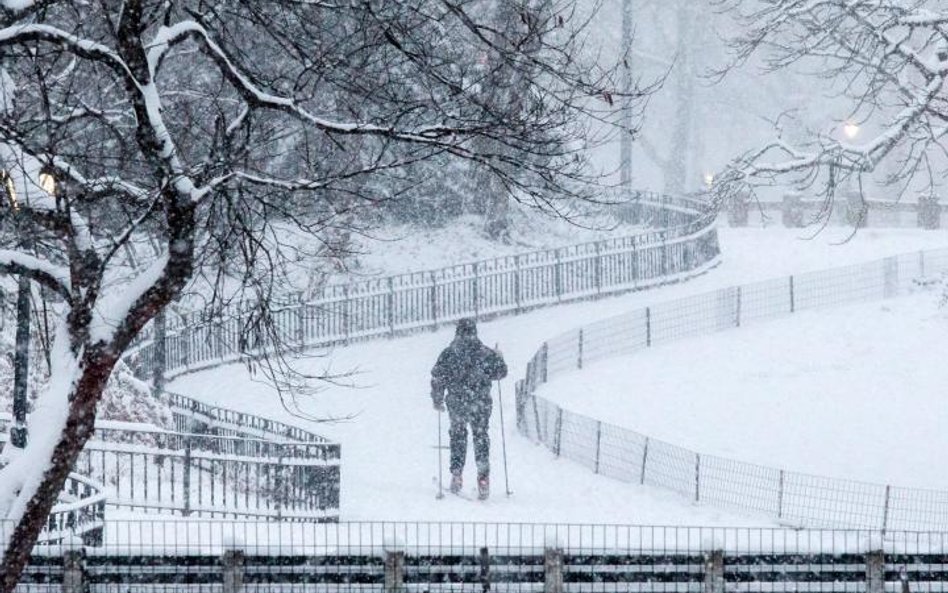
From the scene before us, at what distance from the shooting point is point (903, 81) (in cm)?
2061

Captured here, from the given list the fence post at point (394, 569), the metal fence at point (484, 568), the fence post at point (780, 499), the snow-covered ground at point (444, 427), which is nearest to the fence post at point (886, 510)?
the fence post at point (780, 499)

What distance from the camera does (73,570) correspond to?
12.2 m

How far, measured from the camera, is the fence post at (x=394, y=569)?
40.8 feet

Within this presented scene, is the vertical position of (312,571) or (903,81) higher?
(903,81)

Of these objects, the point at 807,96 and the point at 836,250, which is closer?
the point at 836,250

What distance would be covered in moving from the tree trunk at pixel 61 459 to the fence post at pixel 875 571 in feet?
20.5

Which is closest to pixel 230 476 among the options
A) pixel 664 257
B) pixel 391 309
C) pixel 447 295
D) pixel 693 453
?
pixel 693 453

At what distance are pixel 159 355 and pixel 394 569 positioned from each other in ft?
39.3

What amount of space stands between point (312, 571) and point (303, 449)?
16.2ft

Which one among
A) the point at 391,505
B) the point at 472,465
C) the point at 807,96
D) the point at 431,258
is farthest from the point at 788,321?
the point at 807,96

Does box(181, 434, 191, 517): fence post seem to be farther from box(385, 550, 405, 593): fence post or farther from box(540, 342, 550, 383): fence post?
box(540, 342, 550, 383): fence post

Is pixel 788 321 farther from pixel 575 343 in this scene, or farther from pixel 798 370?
pixel 575 343

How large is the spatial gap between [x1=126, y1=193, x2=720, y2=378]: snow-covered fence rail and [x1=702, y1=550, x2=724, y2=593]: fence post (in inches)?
499

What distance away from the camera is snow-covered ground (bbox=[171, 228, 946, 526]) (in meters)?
18.6
